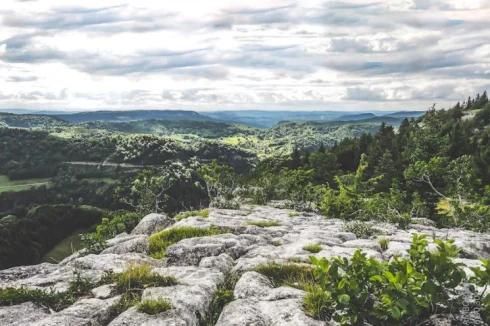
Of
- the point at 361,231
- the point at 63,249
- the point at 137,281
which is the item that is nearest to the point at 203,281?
the point at 137,281

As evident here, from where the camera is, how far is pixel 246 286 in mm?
11719

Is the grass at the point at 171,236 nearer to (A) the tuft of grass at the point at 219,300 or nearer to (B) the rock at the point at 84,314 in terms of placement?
(A) the tuft of grass at the point at 219,300

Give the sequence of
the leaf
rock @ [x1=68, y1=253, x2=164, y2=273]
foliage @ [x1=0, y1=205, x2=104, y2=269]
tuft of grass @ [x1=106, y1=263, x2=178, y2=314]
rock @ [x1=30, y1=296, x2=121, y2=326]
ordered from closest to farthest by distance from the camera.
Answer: the leaf
rock @ [x1=30, y1=296, x2=121, y2=326]
tuft of grass @ [x1=106, y1=263, x2=178, y2=314]
rock @ [x1=68, y1=253, x2=164, y2=273]
foliage @ [x1=0, y1=205, x2=104, y2=269]

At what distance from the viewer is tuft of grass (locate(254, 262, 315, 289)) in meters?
12.5

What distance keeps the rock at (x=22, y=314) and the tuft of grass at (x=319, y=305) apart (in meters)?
7.54

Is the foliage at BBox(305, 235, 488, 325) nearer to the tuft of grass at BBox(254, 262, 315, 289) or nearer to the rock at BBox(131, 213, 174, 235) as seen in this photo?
the tuft of grass at BBox(254, 262, 315, 289)

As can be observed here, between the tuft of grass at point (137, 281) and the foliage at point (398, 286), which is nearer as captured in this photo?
the foliage at point (398, 286)

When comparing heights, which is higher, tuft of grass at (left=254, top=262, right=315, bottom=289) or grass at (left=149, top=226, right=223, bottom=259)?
tuft of grass at (left=254, top=262, right=315, bottom=289)

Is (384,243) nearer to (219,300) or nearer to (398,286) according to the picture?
(219,300)

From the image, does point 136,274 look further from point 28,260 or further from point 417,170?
point 28,260

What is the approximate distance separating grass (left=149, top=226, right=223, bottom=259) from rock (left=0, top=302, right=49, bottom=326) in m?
7.34

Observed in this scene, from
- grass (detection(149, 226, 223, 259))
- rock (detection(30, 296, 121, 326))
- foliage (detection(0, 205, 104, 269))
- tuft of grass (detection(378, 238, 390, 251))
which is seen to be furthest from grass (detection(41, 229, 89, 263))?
rock (detection(30, 296, 121, 326))

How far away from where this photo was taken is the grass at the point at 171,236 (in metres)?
19.1

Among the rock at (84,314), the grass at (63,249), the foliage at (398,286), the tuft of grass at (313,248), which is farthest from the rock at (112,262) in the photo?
the grass at (63,249)
